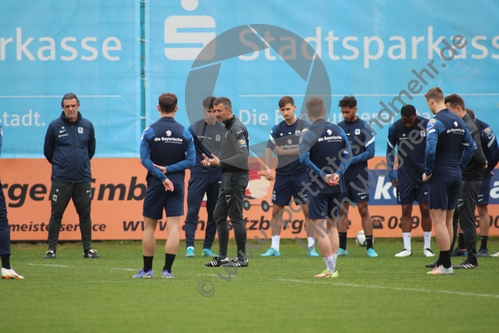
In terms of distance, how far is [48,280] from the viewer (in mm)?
6398

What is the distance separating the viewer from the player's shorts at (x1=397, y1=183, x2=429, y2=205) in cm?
941

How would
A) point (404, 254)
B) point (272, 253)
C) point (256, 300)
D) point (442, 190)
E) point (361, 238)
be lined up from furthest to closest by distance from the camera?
Answer: point (361, 238)
point (272, 253)
point (404, 254)
point (442, 190)
point (256, 300)

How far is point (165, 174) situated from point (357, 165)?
4.30m

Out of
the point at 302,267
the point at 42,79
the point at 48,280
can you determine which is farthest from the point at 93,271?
the point at 42,79

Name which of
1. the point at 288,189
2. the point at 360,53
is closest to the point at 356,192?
the point at 288,189

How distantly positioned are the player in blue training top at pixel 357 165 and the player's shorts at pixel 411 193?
1.89 ft

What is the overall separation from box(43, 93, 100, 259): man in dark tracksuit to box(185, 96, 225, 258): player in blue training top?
1734 mm

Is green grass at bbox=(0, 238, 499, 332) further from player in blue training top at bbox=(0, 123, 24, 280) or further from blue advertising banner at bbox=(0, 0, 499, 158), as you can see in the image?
blue advertising banner at bbox=(0, 0, 499, 158)

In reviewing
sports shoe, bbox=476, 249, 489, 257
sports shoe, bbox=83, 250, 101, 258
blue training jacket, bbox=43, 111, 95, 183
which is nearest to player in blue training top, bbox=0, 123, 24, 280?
sports shoe, bbox=83, 250, 101, 258

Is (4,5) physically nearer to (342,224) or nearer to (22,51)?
(22,51)

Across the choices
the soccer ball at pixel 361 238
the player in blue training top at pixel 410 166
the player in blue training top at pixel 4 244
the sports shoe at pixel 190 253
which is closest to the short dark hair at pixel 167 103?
the player in blue training top at pixel 4 244

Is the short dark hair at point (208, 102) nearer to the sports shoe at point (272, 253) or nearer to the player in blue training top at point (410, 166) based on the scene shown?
the sports shoe at point (272, 253)

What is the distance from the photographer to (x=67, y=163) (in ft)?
31.4

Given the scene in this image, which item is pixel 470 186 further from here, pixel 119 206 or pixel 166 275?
pixel 119 206
